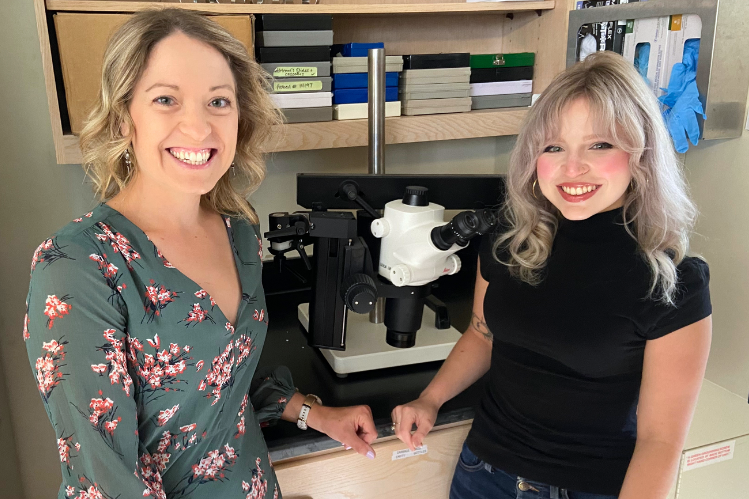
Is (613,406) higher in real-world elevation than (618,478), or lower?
higher

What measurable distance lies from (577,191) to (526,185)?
0.48ft

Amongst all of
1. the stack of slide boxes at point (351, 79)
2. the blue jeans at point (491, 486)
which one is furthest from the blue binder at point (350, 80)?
the blue jeans at point (491, 486)

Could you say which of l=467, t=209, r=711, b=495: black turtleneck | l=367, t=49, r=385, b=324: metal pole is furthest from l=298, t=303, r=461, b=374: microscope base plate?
l=467, t=209, r=711, b=495: black turtleneck

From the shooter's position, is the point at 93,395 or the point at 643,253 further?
the point at 643,253

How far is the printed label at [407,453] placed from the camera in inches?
50.6

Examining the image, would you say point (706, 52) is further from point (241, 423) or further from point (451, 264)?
point (241, 423)

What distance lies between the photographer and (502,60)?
1863 mm

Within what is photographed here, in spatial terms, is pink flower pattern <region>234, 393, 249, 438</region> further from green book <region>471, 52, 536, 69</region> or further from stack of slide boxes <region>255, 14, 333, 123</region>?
green book <region>471, 52, 536, 69</region>

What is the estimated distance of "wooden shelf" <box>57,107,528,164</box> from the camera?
5.17 ft

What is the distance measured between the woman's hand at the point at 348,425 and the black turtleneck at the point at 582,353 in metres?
0.22

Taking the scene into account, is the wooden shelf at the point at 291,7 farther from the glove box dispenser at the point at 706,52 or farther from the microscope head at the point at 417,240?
the microscope head at the point at 417,240

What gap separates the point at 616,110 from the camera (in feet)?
3.41

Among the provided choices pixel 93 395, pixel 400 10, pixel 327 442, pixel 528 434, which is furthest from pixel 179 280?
pixel 400 10

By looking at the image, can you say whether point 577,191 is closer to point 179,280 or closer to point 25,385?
point 179,280
